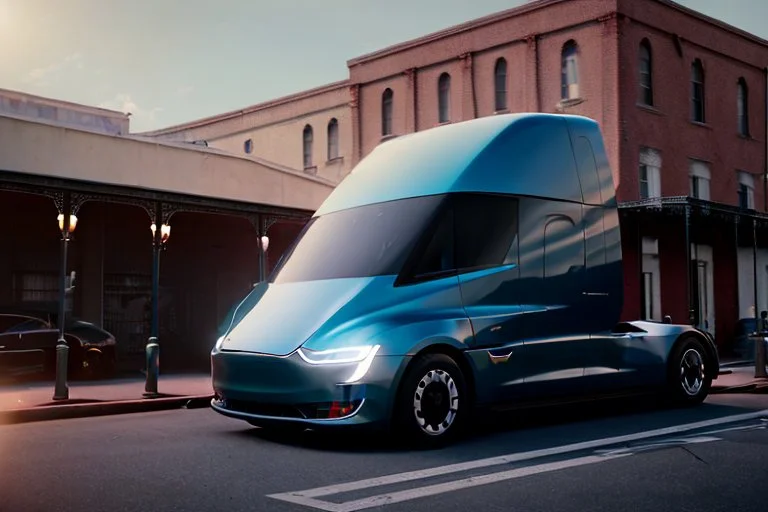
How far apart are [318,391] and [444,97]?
83.4 feet

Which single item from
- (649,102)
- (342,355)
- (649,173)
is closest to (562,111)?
(649,102)

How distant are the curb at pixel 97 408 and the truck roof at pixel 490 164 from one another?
472cm

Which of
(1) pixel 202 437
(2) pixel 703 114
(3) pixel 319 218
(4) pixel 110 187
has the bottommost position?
(1) pixel 202 437

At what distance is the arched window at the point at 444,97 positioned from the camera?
105ft

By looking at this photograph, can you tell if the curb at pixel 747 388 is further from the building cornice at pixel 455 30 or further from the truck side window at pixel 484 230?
the building cornice at pixel 455 30

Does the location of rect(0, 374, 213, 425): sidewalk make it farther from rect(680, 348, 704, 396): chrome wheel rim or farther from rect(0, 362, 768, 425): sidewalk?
rect(680, 348, 704, 396): chrome wheel rim

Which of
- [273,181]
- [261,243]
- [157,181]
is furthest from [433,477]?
[273,181]

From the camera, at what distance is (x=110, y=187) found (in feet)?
55.2

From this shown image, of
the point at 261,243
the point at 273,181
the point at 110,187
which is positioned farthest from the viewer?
the point at 273,181

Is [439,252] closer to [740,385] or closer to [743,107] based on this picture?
[740,385]

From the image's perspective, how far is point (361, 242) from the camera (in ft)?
28.9

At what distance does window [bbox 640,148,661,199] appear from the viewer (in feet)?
89.3

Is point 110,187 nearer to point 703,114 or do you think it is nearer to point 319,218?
point 319,218

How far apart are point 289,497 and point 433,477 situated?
117 centimetres
